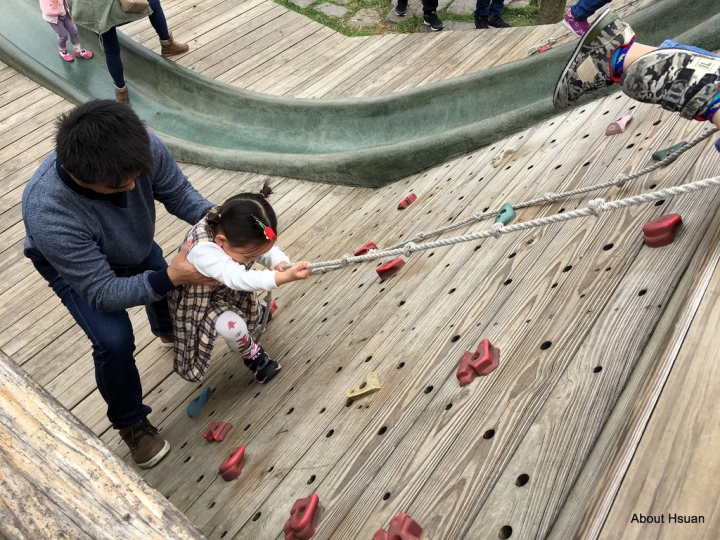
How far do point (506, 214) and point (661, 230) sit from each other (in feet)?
2.29

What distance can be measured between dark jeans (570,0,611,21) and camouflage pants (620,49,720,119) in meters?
1.29

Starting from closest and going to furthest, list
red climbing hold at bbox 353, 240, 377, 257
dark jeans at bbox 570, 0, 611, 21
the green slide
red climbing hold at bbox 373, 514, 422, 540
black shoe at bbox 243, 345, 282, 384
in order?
red climbing hold at bbox 373, 514, 422, 540 < black shoe at bbox 243, 345, 282, 384 < red climbing hold at bbox 353, 240, 377, 257 < dark jeans at bbox 570, 0, 611, 21 < the green slide

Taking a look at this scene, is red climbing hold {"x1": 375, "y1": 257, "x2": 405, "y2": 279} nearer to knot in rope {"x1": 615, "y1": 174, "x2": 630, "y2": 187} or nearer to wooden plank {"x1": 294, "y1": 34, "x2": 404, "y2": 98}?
knot in rope {"x1": 615, "y1": 174, "x2": 630, "y2": 187}

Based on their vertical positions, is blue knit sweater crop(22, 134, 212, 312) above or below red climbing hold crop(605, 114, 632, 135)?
below

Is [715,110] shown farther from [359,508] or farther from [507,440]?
[359,508]

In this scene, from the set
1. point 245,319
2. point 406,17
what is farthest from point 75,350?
point 406,17

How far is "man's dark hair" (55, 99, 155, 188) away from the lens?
185 cm

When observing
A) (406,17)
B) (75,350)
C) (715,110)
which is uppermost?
(715,110)

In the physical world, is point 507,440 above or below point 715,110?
below

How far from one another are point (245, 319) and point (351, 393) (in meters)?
0.64

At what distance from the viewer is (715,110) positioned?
1842 millimetres

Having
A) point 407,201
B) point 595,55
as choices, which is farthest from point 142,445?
point 595,55

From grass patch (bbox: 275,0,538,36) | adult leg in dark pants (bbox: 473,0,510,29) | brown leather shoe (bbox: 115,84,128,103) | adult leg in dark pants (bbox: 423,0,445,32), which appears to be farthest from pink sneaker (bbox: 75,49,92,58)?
adult leg in dark pants (bbox: 473,0,510,29)

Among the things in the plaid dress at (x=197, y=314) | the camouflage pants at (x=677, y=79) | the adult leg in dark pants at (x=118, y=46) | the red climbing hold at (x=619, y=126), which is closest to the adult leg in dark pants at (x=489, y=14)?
the adult leg in dark pants at (x=118, y=46)
